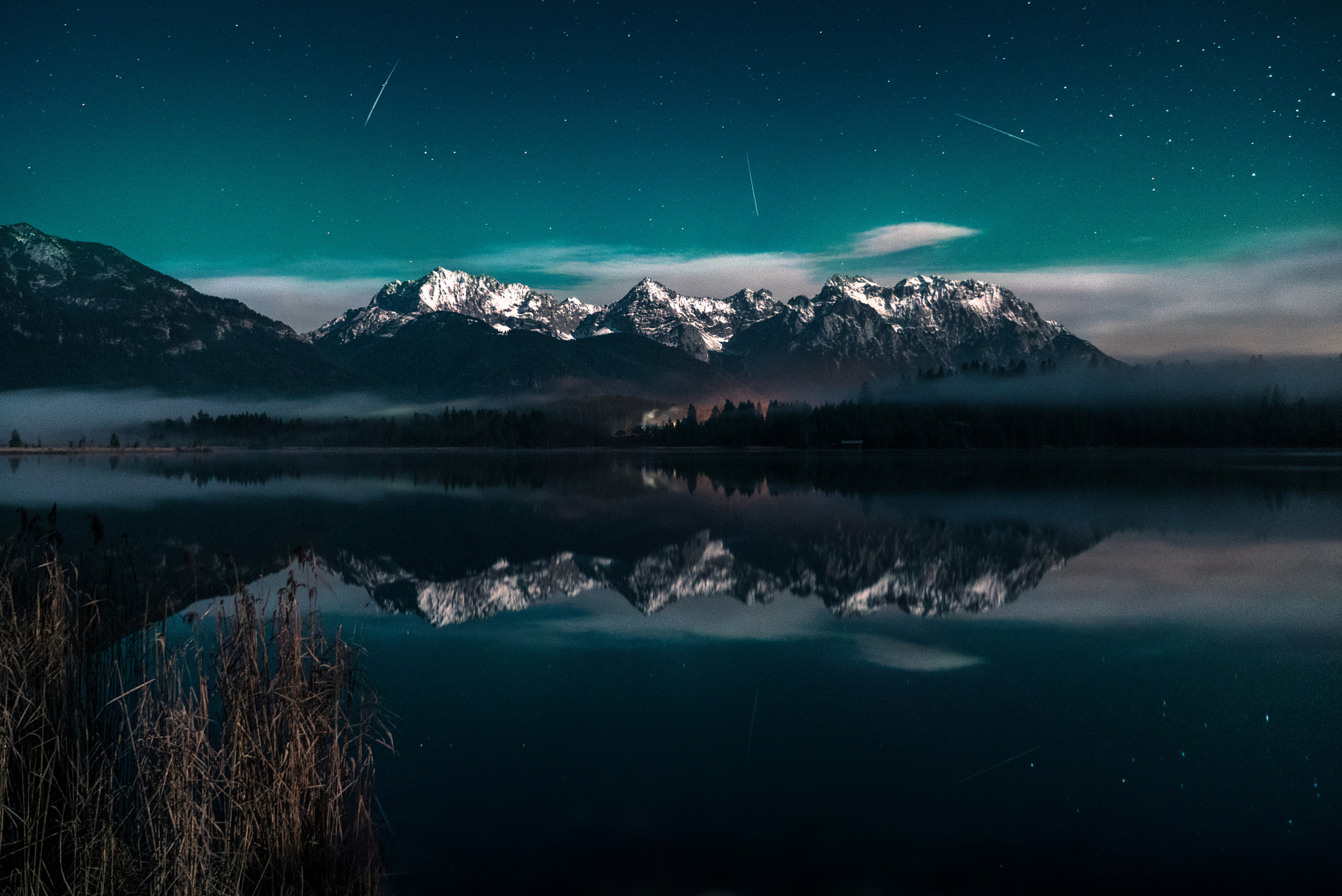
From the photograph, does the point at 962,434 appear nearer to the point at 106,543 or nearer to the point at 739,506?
the point at 739,506

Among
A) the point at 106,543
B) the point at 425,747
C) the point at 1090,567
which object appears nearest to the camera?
the point at 425,747

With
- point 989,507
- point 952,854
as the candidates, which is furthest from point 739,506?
point 952,854

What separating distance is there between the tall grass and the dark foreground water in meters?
1.00

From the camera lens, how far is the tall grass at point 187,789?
6758 millimetres

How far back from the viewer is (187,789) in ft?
22.9

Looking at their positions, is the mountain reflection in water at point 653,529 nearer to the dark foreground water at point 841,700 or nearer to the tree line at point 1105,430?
the dark foreground water at point 841,700

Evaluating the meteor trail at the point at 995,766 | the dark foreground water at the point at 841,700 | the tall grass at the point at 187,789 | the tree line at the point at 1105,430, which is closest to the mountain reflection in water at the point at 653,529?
the dark foreground water at the point at 841,700

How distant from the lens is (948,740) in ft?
36.1

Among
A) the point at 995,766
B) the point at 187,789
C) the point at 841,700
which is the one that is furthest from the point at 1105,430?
the point at 187,789

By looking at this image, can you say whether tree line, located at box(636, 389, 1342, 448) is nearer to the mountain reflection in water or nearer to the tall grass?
the mountain reflection in water

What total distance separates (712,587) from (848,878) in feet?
48.1

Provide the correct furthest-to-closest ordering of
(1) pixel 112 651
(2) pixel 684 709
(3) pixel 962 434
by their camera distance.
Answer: (3) pixel 962 434
(1) pixel 112 651
(2) pixel 684 709

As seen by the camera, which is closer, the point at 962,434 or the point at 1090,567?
the point at 1090,567

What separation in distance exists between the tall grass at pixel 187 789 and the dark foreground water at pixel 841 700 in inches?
39.5
